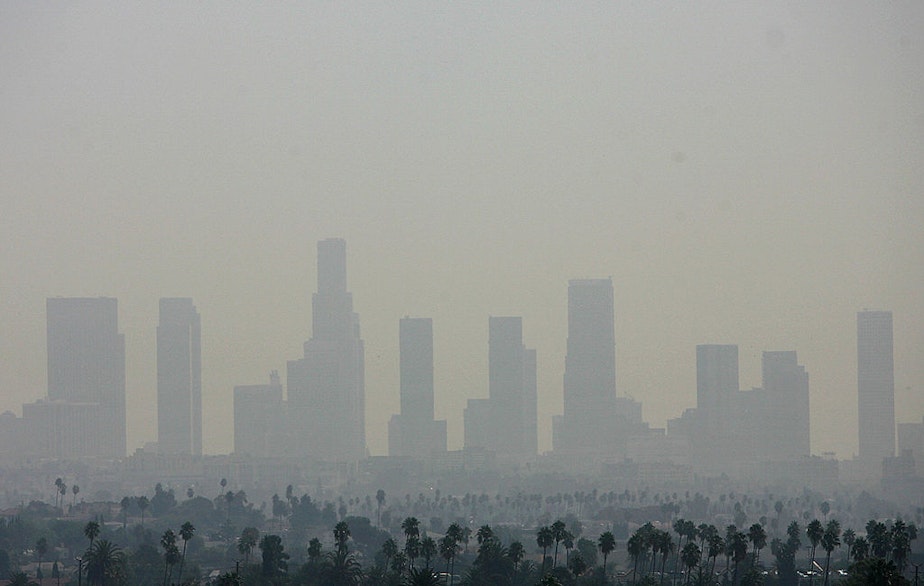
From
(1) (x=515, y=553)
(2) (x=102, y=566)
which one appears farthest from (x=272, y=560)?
(1) (x=515, y=553)

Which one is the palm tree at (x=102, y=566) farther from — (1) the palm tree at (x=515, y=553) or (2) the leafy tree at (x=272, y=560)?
(1) the palm tree at (x=515, y=553)

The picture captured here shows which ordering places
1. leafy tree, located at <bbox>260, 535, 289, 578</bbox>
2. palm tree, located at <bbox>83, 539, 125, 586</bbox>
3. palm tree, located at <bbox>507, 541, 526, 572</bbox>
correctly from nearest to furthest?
palm tree, located at <bbox>507, 541, 526, 572</bbox>
palm tree, located at <bbox>83, 539, 125, 586</bbox>
leafy tree, located at <bbox>260, 535, 289, 578</bbox>

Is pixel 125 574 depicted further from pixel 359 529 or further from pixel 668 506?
pixel 668 506

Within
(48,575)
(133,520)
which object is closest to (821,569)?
(48,575)

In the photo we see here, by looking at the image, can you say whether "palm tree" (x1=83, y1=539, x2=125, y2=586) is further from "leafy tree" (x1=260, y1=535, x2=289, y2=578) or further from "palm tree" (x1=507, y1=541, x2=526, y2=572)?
"palm tree" (x1=507, y1=541, x2=526, y2=572)

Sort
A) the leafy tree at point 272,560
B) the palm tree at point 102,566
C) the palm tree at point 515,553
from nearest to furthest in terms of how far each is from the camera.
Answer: the palm tree at point 515,553
the palm tree at point 102,566
the leafy tree at point 272,560

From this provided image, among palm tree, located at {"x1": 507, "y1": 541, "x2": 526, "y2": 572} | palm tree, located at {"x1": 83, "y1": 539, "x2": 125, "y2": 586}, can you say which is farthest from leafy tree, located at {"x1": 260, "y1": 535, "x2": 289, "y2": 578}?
palm tree, located at {"x1": 507, "y1": 541, "x2": 526, "y2": 572}

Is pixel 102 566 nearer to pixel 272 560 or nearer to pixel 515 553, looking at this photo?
pixel 272 560

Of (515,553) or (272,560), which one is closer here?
(515,553)

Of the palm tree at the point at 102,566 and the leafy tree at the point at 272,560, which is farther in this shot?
the leafy tree at the point at 272,560

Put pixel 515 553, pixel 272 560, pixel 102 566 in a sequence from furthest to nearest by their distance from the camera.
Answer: pixel 272 560, pixel 102 566, pixel 515 553

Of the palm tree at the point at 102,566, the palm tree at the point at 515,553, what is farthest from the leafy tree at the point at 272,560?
the palm tree at the point at 515,553
